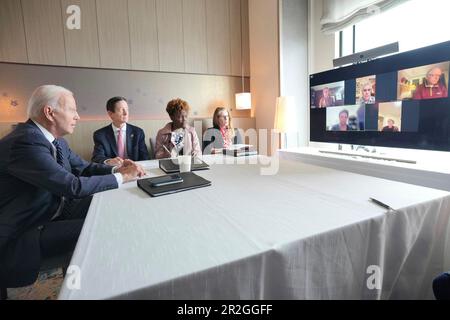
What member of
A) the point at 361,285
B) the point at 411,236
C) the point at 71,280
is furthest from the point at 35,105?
the point at 411,236

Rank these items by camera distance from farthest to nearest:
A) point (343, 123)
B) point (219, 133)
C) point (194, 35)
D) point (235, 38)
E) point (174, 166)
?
point (235, 38) < point (194, 35) < point (219, 133) < point (343, 123) < point (174, 166)

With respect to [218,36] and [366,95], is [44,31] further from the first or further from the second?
[366,95]

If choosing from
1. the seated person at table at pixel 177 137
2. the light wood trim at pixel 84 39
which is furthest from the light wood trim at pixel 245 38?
the light wood trim at pixel 84 39

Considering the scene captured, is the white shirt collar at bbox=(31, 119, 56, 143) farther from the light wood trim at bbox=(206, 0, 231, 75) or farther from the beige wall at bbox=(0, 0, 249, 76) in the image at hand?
the light wood trim at bbox=(206, 0, 231, 75)

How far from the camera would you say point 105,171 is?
1.41 metres

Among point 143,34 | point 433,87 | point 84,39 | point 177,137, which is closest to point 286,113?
point 177,137

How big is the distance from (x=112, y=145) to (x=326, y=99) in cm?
190

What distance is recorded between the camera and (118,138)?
235 centimetres

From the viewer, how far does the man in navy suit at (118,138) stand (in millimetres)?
2275

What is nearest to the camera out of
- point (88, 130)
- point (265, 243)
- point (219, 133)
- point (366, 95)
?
point (265, 243)

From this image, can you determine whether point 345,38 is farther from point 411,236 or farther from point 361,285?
point 361,285

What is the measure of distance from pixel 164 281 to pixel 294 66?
3.08 meters

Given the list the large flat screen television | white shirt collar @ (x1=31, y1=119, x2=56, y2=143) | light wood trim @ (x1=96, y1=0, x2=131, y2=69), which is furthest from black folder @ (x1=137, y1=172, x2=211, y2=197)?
light wood trim @ (x1=96, y1=0, x2=131, y2=69)

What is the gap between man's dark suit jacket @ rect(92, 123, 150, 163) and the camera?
7.43 ft
